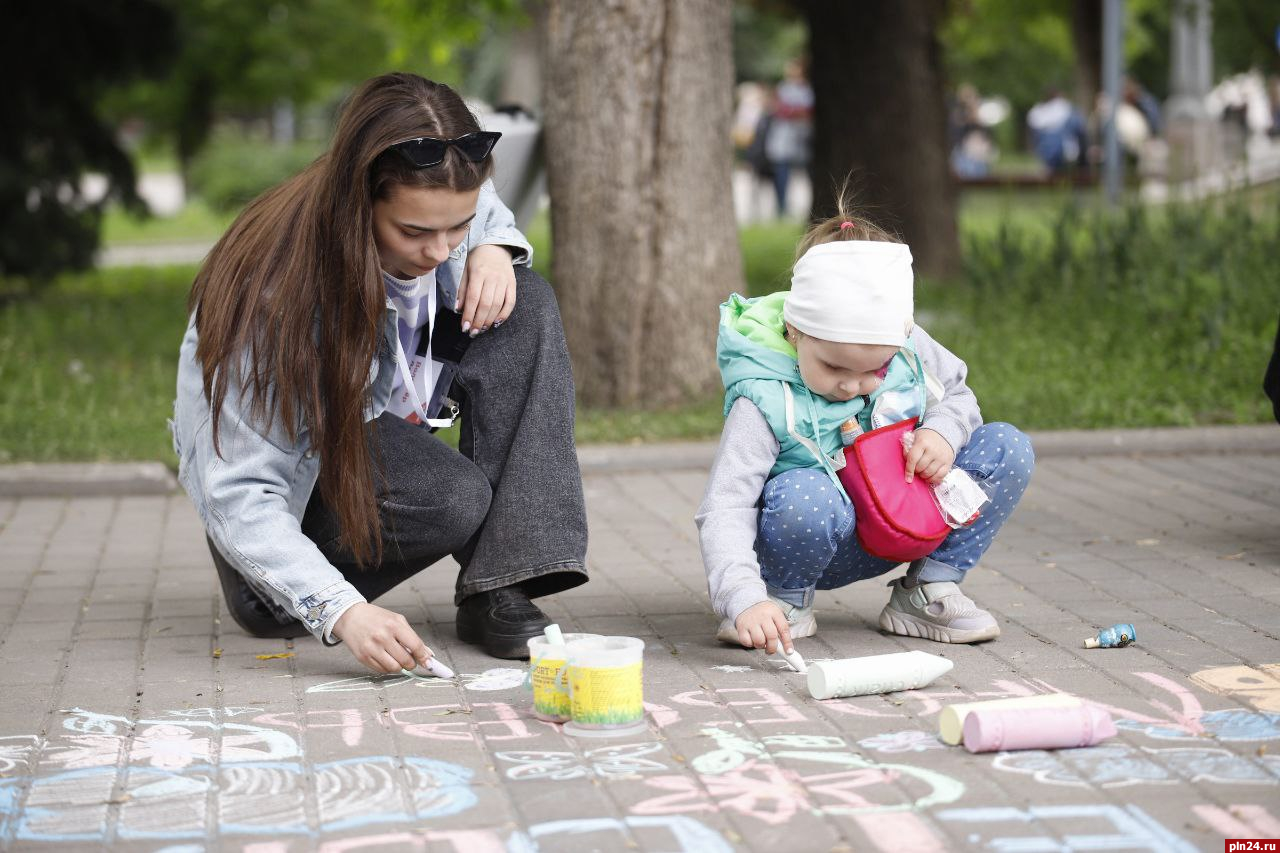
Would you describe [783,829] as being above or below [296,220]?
below

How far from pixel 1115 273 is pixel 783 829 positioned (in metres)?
6.50

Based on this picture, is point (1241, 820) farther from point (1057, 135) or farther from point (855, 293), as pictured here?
point (1057, 135)

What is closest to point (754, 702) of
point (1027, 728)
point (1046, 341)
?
point (1027, 728)

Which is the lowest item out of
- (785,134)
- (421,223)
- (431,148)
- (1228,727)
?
(1228,727)

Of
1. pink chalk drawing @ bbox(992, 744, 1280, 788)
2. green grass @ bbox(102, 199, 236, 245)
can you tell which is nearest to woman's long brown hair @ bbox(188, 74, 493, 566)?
pink chalk drawing @ bbox(992, 744, 1280, 788)

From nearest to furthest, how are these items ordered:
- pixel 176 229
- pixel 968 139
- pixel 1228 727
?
1. pixel 1228 727
2. pixel 176 229
3. pixel 968 139

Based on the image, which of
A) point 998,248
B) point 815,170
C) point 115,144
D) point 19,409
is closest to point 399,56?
point 115,144

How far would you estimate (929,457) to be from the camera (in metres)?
3.40

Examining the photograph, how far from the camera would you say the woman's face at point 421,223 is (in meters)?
3.17

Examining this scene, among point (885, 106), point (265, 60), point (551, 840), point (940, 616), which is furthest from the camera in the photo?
point (265, 60)

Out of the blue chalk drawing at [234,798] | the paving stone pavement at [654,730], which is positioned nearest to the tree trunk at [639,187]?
the paving stone pavement at [654,730]

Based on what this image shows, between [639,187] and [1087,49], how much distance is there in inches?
874

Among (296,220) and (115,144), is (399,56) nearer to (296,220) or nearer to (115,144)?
(115,144)

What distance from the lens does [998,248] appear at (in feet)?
29.8
